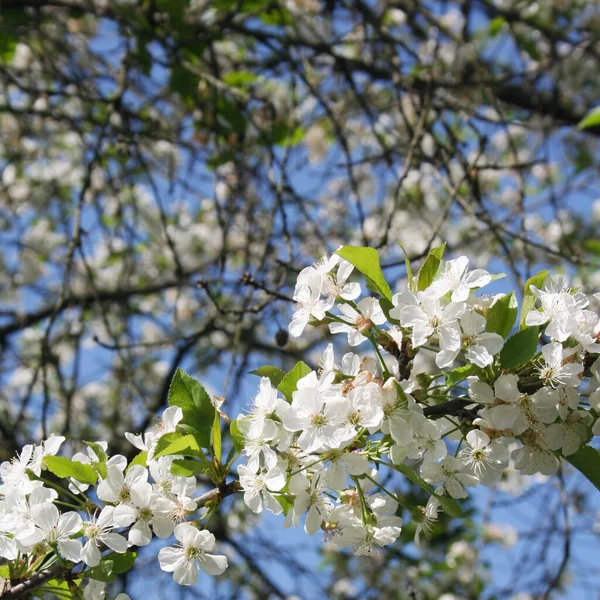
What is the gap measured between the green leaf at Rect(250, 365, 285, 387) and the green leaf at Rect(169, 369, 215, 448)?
3.7 inches

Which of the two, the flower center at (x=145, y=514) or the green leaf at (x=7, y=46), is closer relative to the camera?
the flower center at (x=145, y=514)

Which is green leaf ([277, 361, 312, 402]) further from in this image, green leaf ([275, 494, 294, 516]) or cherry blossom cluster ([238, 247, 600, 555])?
green leaf ([275, 494, 294, 516])

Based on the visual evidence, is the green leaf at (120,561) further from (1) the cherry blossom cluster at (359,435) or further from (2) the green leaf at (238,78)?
(2) the green leaf at (238,78)

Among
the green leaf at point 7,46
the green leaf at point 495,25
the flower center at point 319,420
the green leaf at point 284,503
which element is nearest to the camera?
the flower center at point 319,420

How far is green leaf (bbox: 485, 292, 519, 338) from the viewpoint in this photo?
109 centimetres

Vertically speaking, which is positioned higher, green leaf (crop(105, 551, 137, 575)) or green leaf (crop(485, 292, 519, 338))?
green leaf (crop(485, 292, 519, 338))

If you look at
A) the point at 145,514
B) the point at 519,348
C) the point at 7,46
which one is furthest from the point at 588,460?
the point at 7,46

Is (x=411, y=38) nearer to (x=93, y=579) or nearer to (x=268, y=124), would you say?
(x=268, y=124)

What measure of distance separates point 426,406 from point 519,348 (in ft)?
0.56

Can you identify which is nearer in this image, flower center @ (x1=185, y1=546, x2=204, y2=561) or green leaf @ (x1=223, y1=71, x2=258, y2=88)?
flower center @ (x1=185, y1=546, x2=204, y2=561)

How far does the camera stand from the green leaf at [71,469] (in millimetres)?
1134

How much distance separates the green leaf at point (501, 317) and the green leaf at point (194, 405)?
462 millimetres

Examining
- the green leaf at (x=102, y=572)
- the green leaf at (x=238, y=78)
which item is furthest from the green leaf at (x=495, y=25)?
the green leaf at (x=102, y=572)

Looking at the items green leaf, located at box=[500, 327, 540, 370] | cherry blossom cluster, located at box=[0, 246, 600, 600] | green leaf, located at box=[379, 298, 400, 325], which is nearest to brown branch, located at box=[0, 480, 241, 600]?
cherry blossom cluster, located at box=[0, 246, 600, 600]
